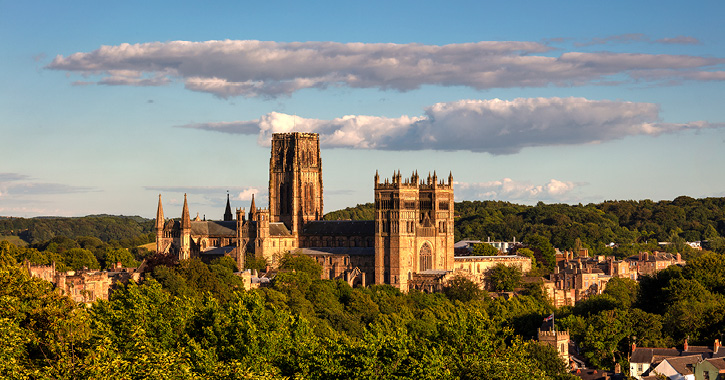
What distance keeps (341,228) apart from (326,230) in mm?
2571

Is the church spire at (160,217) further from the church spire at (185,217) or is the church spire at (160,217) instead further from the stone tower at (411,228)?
the stone tower at (411,228)

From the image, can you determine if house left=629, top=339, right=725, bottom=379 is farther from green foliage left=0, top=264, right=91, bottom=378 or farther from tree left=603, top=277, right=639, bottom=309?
green foliage left=0, top=264, right=91, bottom=378

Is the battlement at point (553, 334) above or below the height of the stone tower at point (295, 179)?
→ below

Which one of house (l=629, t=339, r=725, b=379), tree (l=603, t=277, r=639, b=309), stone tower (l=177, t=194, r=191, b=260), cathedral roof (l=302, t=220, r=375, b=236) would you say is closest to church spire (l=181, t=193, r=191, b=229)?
stone tower (l=177, t=194, r=191, b=260)

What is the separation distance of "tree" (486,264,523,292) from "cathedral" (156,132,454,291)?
20.7 feet

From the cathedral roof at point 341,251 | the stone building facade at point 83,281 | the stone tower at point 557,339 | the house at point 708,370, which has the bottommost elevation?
the house at point 708,370

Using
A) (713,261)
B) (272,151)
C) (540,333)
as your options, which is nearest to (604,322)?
(540,333)

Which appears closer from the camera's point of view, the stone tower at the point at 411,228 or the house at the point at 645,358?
the house at the point at 645,358

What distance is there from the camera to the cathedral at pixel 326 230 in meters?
170

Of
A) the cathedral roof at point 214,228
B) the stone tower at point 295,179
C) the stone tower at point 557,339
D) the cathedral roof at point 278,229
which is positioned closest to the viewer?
the stone tower at point 557,339

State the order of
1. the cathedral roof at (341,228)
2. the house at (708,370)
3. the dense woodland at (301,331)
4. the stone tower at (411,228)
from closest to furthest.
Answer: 1. the dense woodland at (301,331)
2. the house at (708,370)
3. the stone tower at (411,228)
4. the cathedral roof at (341,228)

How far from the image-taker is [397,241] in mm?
169375

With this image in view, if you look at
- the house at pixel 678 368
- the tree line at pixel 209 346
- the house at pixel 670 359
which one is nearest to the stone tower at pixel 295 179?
the tree line at pixel 209 346

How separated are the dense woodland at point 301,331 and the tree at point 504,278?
31256mm
